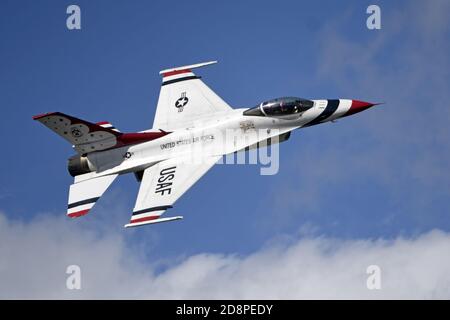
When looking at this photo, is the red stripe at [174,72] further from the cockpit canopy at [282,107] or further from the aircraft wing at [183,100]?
the cockpit canopy at [282,107]

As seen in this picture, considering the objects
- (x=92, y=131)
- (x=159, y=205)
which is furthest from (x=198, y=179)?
(x=92, y=131)

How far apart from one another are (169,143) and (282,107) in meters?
5.71

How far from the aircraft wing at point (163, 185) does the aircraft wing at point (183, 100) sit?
2.59m

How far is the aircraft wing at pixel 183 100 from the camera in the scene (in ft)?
157

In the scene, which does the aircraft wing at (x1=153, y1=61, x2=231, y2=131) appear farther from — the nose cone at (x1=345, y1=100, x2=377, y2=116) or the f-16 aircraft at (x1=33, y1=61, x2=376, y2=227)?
the nose cone at (x1=345, y1=100, x2=377, y2=116)

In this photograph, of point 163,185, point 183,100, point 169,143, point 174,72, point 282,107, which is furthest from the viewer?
point 174,72

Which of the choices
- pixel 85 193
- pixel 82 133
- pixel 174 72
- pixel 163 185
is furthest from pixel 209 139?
pixel 85 193

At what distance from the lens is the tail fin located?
4600 centimetres

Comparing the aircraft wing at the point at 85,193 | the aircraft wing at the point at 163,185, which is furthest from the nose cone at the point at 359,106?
the aircraft wing at the point at 85,193

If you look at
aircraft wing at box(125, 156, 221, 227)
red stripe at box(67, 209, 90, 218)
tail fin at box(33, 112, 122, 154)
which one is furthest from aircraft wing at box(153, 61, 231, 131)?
red stripe at box(67, 209, 90, 218)

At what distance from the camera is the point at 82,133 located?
46.4 meters

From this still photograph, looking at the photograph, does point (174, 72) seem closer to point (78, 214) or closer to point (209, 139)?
point (209, 139)

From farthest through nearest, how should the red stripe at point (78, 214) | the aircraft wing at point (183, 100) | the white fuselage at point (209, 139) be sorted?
the aircraft wing at point (183, 100)
the red stripe at point (78, 214)
the white fuselage at point (209, 139)

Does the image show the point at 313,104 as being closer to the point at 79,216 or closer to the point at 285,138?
the point at 285,138
